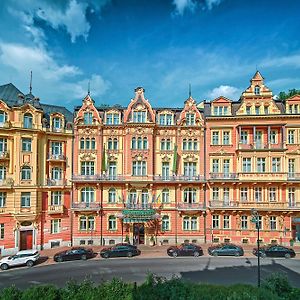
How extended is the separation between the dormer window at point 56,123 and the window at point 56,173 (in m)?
5.77

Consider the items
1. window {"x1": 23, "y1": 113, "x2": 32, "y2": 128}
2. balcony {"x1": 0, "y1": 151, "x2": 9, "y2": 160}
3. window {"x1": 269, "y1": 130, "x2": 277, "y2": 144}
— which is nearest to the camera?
balcony {"x1": 0, "y1": 151, "x2": 9, "y2": 160}

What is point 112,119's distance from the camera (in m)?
37.3

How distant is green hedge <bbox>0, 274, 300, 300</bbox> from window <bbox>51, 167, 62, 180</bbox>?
21.9 m

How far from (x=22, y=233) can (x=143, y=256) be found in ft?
53.0

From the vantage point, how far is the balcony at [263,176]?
34750mm

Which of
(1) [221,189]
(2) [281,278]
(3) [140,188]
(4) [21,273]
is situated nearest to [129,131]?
(3) [140,188]

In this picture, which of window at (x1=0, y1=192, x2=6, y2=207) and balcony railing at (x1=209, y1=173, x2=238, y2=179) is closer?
window at (x1=0, y1=192, x2=6, y2=207)

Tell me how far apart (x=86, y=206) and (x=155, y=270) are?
14.0m

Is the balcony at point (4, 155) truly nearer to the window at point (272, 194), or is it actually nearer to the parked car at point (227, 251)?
the parked car at point (227, 251)

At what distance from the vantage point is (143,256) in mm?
31281

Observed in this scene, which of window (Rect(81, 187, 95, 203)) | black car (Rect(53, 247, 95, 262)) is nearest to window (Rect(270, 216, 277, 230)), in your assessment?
black car (Rect(53, 247, 95, 262))

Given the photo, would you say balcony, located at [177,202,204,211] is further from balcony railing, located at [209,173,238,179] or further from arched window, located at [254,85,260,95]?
arched window, located at [254,85,260,95]

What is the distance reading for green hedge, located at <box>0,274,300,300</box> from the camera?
1400 centimetres

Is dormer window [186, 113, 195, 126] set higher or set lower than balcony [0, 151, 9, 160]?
higher
